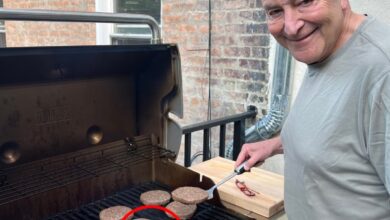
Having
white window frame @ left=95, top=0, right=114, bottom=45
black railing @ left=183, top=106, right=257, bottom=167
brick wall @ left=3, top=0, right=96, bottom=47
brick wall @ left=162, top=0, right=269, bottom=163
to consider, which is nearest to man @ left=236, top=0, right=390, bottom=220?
black railing @ left=183, top=106, right=257, bottom=167

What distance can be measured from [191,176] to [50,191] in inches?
22.9

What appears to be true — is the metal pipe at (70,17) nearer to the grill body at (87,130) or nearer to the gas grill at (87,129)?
the gas grill at (87,129)

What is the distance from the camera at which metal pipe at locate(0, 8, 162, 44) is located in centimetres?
128

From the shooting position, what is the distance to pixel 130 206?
157 cm

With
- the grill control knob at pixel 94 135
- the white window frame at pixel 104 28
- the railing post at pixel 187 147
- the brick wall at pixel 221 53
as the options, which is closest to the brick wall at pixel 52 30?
the white window frame at pixel 104 28

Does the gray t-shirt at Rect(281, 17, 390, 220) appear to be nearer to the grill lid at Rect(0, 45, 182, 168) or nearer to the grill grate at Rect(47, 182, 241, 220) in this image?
the grill grate at Rect(47, 182, 241, 220)

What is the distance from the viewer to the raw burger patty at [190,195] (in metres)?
1.48

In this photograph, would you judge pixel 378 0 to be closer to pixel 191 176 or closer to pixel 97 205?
pixel 191 176

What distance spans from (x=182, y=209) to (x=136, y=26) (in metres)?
2.68

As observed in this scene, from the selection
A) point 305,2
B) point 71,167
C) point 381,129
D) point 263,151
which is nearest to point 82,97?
point 71,167

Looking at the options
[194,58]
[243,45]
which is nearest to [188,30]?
[194,58]

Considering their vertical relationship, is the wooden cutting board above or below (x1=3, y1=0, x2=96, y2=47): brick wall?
below

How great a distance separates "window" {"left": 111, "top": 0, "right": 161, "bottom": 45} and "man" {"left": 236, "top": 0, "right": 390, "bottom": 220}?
265cm

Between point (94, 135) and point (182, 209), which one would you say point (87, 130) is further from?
point (182, 209)
